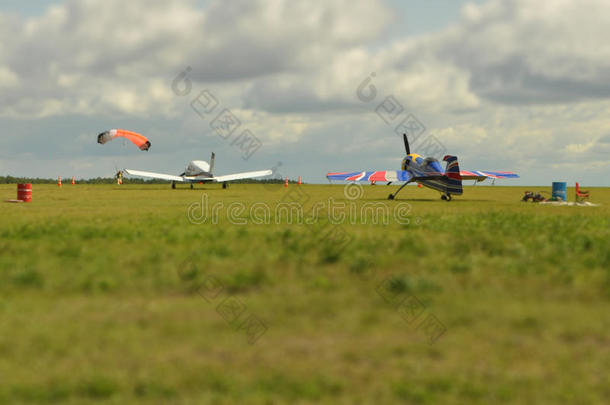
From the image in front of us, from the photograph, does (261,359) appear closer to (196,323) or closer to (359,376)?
(359,376)

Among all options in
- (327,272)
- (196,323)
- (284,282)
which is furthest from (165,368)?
(327,272)

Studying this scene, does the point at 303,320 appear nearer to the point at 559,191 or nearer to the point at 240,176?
the point at 559,191

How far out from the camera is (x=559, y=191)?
112 ft

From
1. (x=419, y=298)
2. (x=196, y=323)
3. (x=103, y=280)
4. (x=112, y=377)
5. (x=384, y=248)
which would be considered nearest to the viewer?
(x=112, y=377)

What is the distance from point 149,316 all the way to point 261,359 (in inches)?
94.3

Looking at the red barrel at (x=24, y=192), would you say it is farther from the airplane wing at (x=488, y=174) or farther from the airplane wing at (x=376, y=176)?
the airplane wing at (x=488, y=174)

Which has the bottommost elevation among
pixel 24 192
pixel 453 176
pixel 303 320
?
pixel 303 320

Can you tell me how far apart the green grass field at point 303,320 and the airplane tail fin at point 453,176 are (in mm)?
20132

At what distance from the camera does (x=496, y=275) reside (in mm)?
10234

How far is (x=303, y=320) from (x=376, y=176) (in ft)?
102

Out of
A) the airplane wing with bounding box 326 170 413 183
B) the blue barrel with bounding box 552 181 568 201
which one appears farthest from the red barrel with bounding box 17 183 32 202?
the blue barrel with bounding box 552 181 568 201

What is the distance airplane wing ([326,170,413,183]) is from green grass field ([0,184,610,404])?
76.7ft

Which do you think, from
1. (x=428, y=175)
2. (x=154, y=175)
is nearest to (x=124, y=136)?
(x=154, y=175)

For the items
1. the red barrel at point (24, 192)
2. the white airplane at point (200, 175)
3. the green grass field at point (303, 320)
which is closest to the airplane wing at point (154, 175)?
the white airplane at point (200, 175)
